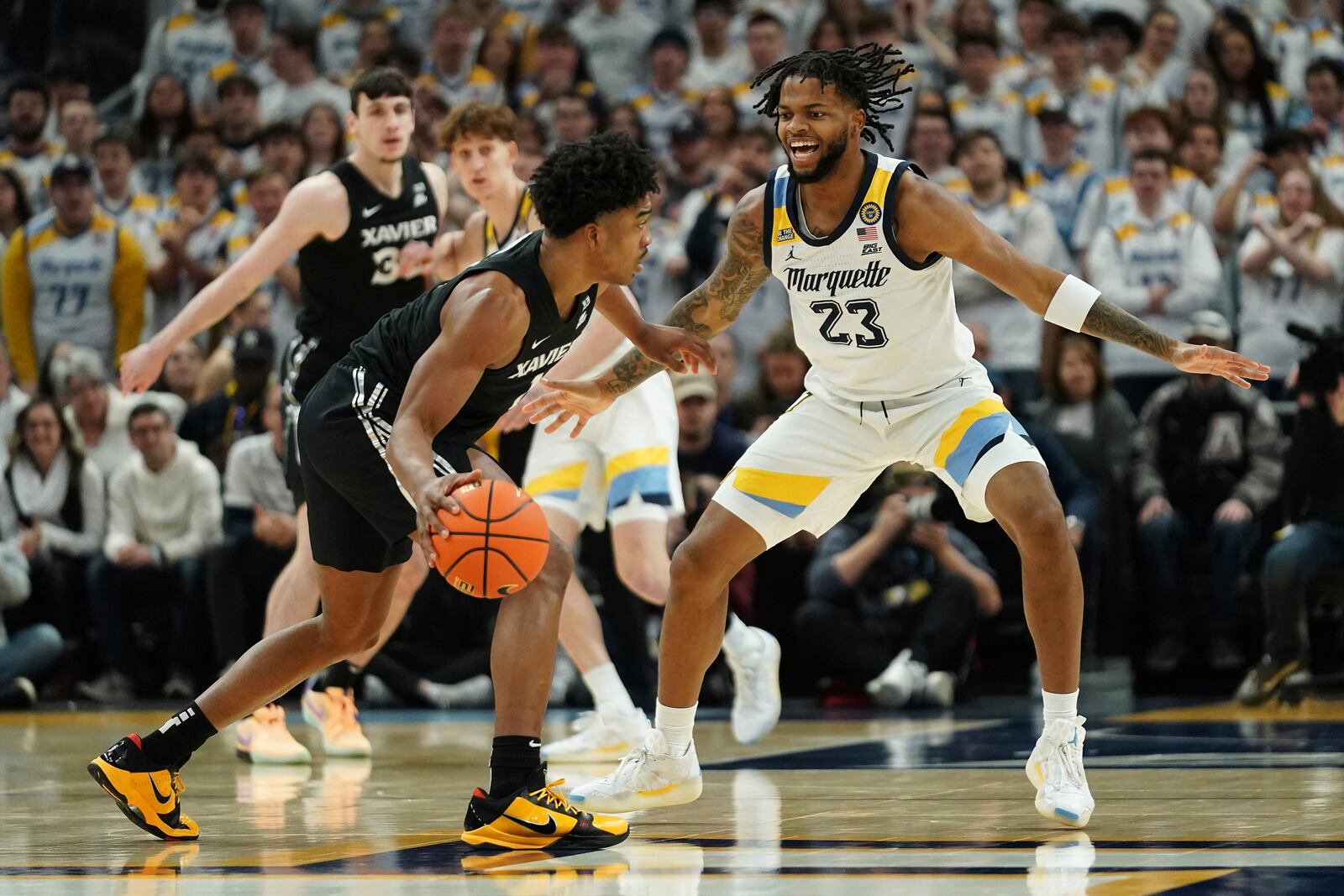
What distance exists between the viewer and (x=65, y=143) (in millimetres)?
14812

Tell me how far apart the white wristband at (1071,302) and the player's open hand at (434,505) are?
Answer: 6.06 feet

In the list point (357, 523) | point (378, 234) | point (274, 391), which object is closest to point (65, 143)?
point (274, 391)

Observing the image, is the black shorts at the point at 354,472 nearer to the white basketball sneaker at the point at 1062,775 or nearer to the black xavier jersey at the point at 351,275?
the white basketball sneaker at the point at 1062,775

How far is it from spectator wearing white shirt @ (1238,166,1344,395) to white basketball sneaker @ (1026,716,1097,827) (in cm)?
623

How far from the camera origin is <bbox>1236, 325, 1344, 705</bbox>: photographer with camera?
9.80 metres

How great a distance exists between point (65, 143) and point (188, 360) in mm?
3228

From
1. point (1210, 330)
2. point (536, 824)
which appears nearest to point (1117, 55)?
point (1210, 330)

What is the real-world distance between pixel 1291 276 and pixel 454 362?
756 centimetres

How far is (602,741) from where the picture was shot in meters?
7.73

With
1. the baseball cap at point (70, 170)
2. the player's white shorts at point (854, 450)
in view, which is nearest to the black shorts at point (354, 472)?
the player's white shorts at point (854, 450)

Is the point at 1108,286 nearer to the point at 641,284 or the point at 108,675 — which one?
the point at 641,284

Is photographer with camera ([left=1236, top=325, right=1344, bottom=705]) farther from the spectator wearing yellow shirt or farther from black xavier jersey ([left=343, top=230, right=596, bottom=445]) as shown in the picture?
the spectator wearing yellow shirt

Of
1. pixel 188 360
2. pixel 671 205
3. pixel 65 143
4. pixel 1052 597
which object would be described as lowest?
pixel 1052 597

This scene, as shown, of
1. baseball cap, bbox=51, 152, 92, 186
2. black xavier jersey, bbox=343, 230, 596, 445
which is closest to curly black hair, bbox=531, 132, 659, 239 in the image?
black xavier jersey, bbox=343, 230, 596, 445
